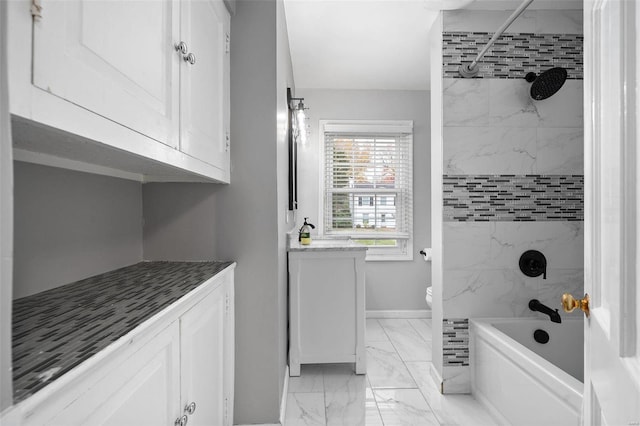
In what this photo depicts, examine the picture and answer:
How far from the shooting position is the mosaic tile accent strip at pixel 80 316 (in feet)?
1.70

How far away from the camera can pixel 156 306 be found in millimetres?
867

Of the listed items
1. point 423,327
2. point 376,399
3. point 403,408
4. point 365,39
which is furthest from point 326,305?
point 365,39

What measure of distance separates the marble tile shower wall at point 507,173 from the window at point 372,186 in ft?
5.07

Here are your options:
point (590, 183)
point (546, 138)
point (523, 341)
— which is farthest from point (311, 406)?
point (546, 138)

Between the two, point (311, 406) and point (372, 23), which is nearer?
point (311, 406)

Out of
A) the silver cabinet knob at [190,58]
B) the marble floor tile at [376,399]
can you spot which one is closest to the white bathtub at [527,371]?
the marble floor tile at [376,399]

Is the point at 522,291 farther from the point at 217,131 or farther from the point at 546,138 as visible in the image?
the point at 217,131

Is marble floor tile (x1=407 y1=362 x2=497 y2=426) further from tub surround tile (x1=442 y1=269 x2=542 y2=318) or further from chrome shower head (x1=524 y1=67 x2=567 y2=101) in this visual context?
chrome shower head (x1=524 y1=67 x2=567 y2=101)

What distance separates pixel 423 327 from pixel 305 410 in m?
1.89

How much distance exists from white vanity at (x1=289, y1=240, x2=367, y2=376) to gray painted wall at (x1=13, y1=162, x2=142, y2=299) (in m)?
1.22

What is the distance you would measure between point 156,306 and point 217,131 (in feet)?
2.83

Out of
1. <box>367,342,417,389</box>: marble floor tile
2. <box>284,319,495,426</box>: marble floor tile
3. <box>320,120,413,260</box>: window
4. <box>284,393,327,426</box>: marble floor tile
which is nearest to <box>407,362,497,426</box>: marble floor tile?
<box>284,319,495,426</box>: marble floor tile

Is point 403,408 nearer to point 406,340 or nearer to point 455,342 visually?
point 455,342

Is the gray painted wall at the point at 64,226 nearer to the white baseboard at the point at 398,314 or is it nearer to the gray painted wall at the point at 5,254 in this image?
the gray painted wall at the point at 5,254
